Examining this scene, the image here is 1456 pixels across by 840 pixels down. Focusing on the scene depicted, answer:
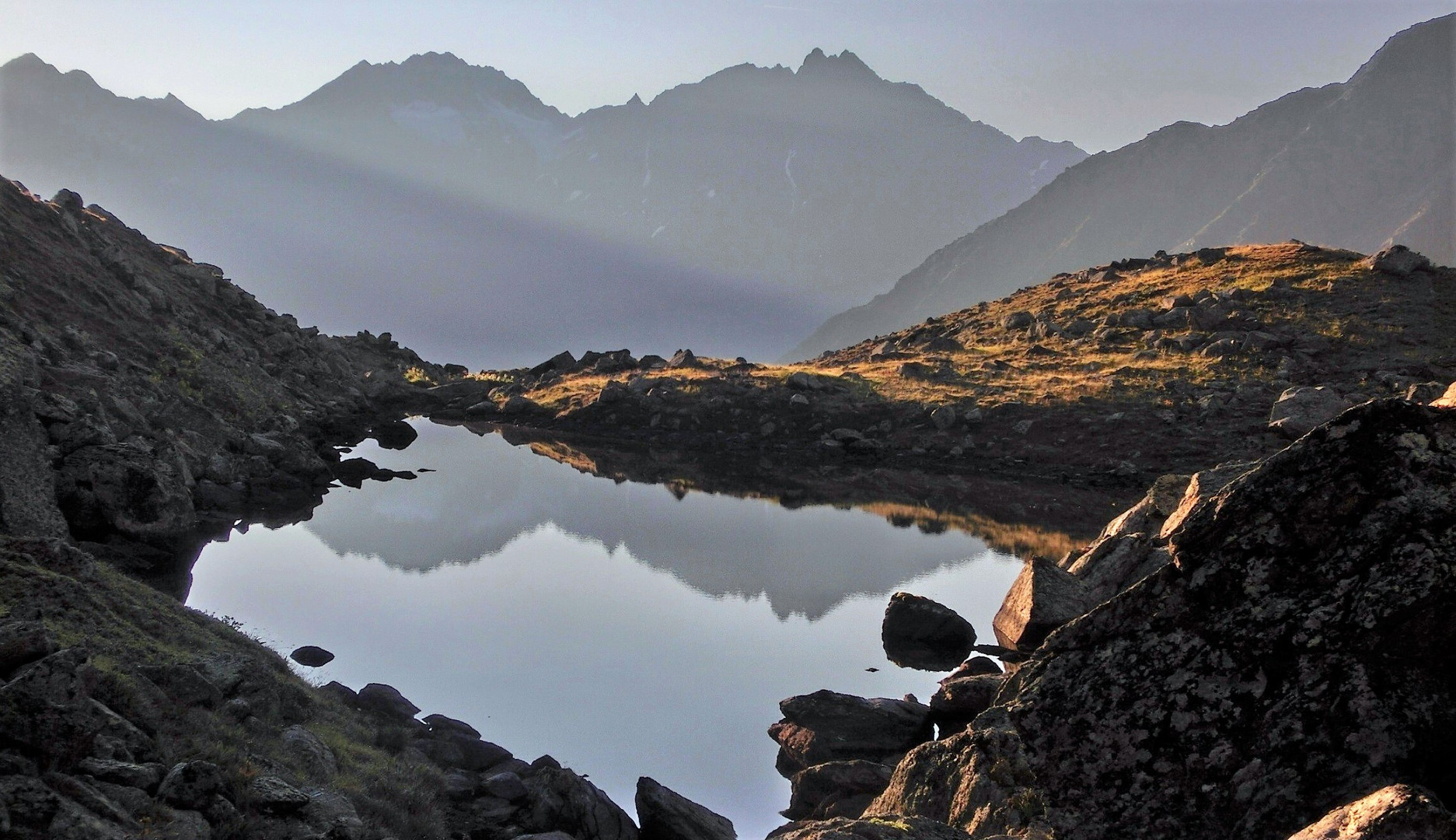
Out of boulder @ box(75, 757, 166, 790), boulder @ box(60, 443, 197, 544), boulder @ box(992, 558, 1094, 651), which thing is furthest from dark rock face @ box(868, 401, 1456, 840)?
boulder @ box(60, 443, 197, 544)

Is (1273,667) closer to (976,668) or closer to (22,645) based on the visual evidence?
(22,645)

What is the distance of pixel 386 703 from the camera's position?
61.2 ft

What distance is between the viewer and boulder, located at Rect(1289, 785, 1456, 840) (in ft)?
20.2

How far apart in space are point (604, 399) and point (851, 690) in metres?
52.7

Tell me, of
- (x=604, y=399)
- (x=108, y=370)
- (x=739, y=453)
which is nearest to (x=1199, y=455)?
(x=739, y=453)

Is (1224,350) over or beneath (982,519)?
over

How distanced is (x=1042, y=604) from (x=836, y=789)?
9714mm

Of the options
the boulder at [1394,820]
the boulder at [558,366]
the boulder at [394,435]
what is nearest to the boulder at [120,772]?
the boulder at [1394,820]

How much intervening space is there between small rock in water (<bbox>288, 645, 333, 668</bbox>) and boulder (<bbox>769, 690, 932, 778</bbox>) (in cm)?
1150

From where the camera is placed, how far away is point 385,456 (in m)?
57.6

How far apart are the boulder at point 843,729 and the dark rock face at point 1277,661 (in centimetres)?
916

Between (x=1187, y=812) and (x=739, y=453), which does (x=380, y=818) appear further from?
(x=739, y=453)

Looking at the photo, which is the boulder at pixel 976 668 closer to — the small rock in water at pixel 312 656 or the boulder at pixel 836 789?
the boulder at pixel 836 789

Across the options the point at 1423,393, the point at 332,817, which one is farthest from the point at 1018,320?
the point at 332,817
